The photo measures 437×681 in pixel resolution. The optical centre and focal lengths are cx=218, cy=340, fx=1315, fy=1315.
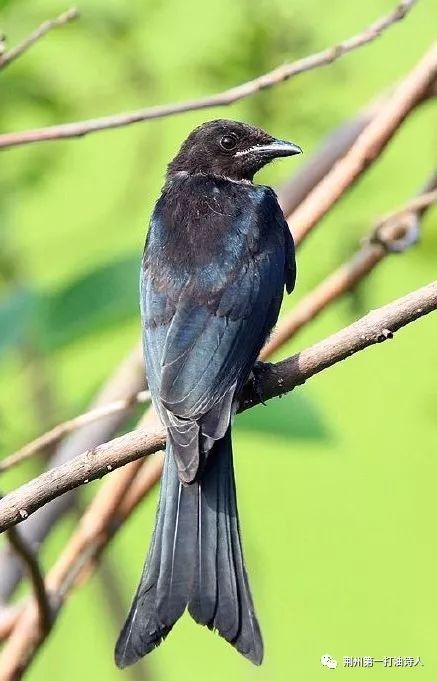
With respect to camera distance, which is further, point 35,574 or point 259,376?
point 259,376

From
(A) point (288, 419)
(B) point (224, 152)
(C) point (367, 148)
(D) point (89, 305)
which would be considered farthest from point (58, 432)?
(B) point (224, 152)

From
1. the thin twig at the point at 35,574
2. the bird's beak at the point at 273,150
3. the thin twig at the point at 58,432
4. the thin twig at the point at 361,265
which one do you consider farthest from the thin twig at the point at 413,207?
the thin twig at the point at 35,574

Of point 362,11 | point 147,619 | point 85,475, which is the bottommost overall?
point 147,619

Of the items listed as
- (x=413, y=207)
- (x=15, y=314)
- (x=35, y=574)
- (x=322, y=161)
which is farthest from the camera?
(x=322, y=161)

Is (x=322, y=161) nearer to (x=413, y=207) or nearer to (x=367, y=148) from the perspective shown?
(x=413, y=207)

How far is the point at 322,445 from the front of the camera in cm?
229

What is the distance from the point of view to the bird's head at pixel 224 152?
2760mm

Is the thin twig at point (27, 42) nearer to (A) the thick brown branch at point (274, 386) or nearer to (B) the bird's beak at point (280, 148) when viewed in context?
(A) the thick brown branch at point (274, 386)

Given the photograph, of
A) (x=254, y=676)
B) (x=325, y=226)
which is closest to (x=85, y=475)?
(x=254, y=676)

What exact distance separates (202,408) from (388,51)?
79.5 inches

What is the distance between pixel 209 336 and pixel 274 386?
0.91 feet

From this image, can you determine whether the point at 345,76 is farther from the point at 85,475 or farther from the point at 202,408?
the point at 85,475

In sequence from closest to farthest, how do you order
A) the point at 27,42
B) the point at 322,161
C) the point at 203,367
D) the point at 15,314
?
the point at 27,42 < the point at 203,367 < the point at 15,314 < the point at 322,161

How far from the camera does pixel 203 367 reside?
83.6 inches
